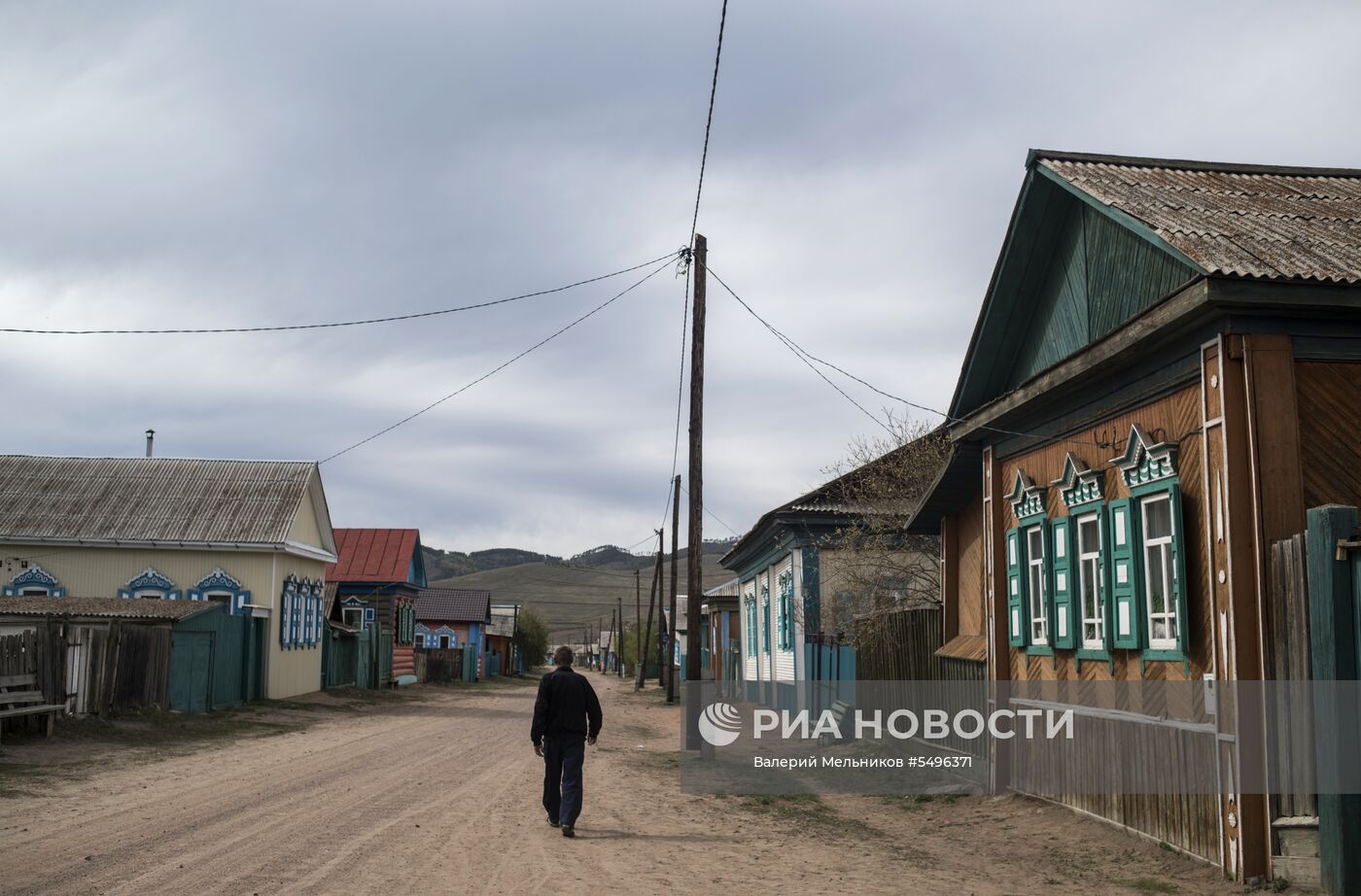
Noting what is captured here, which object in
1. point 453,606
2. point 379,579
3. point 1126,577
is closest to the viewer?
point 1126,577

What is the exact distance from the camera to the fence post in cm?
725

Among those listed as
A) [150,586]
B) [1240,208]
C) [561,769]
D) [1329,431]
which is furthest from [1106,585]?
[150,586]

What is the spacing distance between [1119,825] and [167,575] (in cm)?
2503

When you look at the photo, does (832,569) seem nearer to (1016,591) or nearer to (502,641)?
(1016,591)

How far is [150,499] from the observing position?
3102 cm

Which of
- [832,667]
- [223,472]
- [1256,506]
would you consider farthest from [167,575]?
[1256,506]

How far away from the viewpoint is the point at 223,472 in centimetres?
3241

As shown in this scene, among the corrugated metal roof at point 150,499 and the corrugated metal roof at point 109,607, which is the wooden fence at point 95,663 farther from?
the corrugated metal roof at point 150,499

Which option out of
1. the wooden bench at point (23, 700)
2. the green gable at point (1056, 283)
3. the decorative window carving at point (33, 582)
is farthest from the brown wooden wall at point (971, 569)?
the decorative window carving at point (33, 582)

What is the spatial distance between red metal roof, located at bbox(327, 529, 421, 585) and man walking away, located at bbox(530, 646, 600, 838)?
3787cm

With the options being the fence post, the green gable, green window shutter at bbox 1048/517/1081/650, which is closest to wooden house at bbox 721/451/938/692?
the green gable

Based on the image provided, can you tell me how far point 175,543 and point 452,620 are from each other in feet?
129

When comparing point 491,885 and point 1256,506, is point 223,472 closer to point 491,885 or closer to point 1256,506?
point 491,885

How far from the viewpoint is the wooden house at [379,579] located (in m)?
47.3
